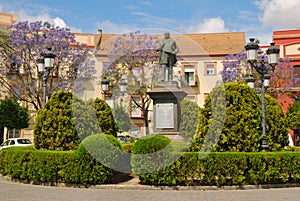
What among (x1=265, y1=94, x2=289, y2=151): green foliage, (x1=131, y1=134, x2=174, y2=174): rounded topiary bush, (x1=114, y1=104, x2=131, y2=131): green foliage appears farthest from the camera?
(x1=114, y1=104, x2=131, y2=131): green foliage

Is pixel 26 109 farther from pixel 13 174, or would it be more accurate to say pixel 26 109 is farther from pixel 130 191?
pixel 130 191

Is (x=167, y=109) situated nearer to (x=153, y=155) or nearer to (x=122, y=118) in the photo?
(x=153, y=155)

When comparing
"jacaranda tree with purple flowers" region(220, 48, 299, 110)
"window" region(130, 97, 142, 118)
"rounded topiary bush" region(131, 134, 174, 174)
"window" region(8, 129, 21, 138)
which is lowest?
"window" region(8, 129, 21, 138)

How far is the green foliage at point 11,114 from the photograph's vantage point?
24.9 metres

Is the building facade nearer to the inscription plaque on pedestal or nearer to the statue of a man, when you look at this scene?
the statue of a man

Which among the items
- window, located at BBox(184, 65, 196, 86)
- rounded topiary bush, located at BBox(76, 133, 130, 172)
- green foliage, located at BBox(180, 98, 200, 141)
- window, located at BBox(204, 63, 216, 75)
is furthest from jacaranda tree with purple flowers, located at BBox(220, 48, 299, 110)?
rounded topiary bush, located at BBox(76, 133, 130, 172)

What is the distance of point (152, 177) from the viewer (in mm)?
8656

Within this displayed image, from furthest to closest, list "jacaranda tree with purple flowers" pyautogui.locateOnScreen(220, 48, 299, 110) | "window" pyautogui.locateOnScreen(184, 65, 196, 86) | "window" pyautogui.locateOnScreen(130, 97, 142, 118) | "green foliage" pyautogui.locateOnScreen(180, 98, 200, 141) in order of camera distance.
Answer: "window" pyautogui.locateOnScreen(184, 65, 196, 86), "jacaranda tree with purple flowers" pyautogui.locateOnScreen(220, 48, 299, 110), "window" pyautogui.locateOnScreen(130, 97, 142, 118), "green foliage" pyautogui.locateOnScreen(180, 98, 200, 141)

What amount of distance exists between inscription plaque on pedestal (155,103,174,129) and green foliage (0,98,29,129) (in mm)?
17496

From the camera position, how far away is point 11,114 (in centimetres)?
2498

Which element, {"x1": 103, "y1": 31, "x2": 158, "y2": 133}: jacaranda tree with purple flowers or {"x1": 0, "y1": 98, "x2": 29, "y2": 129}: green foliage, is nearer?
{"x1": 103, "y1": 31, "x2": 158, "y2": 133}: jacaranda tree with purple flowers

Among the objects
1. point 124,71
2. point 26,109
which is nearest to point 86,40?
point 26,109

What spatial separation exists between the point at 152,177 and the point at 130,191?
65 cm

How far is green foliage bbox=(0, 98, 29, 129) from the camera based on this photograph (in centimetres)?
2489
